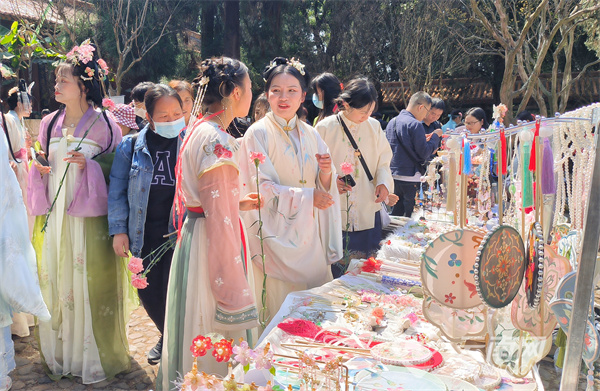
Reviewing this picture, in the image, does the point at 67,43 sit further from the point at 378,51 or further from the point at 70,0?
the point at 378,51

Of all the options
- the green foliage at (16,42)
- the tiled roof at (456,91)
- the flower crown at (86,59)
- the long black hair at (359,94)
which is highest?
the tiled roof at (456,91)

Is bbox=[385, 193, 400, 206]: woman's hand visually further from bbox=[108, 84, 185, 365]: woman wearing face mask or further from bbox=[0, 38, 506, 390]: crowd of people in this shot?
bbox=[108, 84, 185, 365]: woman wearing face mask

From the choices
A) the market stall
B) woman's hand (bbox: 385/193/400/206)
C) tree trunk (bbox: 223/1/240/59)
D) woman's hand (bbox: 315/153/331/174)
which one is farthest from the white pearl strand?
tree trunk (bbox: 223/1/240/59)

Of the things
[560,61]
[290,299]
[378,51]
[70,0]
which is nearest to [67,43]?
[70,0]

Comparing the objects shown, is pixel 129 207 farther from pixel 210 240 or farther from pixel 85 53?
pixel 210 240

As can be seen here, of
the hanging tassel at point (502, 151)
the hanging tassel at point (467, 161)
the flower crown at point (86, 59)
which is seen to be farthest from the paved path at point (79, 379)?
the hanging tassel at point (502, 151)

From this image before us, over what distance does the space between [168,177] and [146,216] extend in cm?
25

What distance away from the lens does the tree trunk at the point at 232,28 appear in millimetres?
15859

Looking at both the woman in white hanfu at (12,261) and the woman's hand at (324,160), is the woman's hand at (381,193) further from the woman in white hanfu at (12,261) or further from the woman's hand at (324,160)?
the woman in white hanfu at (12,261)

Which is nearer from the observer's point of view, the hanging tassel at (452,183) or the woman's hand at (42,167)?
the hanging tassel at (452,183)

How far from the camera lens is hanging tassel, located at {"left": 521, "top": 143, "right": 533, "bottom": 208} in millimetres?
1743

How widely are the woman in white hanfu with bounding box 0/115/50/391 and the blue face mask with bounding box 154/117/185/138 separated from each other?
2.47 feet

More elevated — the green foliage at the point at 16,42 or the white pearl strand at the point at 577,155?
the green foliage at the point at 16,42

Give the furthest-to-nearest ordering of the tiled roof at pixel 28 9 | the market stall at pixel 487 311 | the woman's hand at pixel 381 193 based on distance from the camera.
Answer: the tiled roof at pixel 28 9 → the woman's hand at pixel 381 193 → the market stall at pixel 487 311
